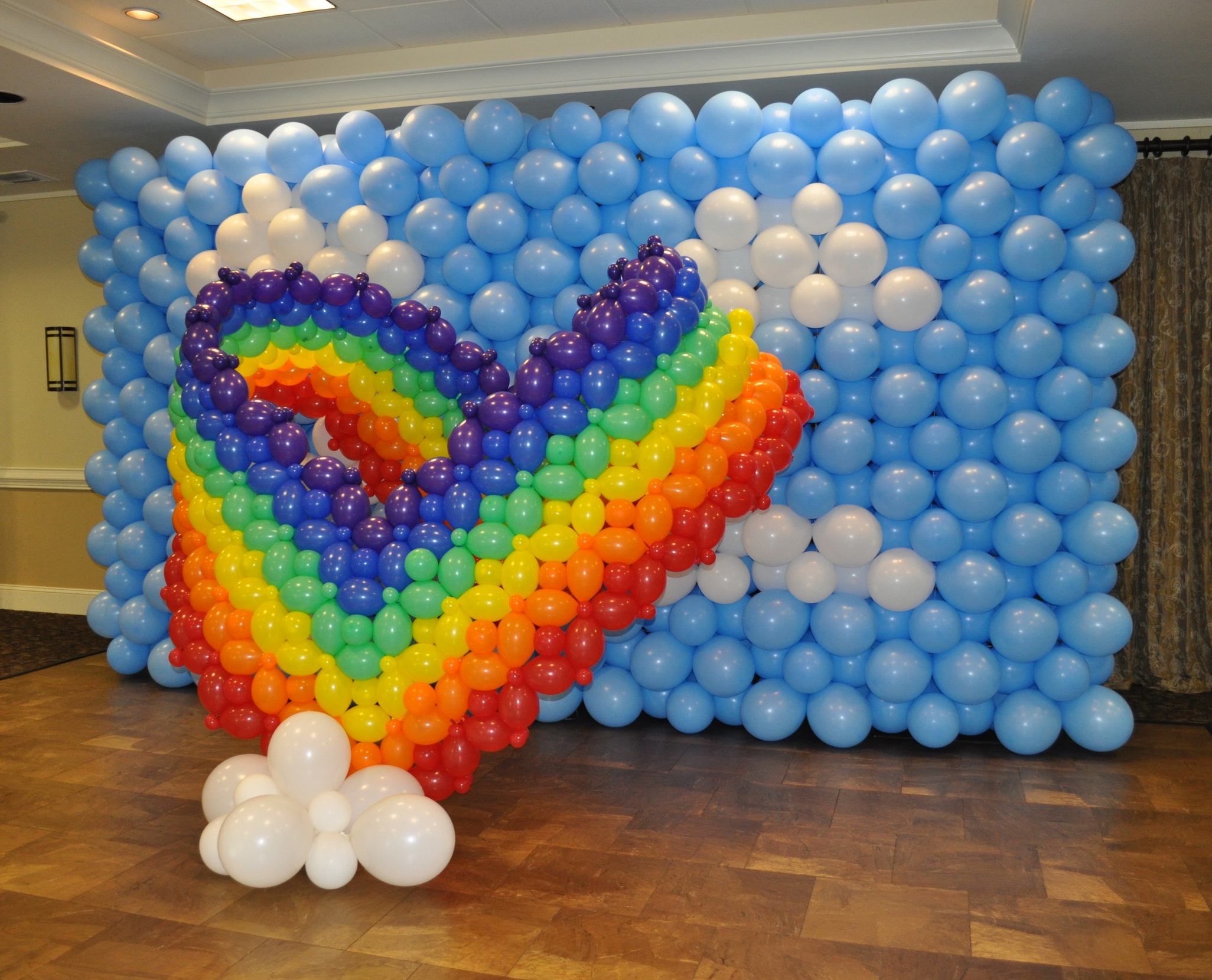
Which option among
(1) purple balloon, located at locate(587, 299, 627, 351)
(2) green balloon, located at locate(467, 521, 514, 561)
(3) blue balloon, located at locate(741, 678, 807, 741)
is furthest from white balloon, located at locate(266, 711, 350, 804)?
(3) blue balloon, located at locate(741, 678, 807, 741)

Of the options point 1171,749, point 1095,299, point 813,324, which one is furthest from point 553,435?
point 1171,749

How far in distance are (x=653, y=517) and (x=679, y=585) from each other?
3.66 ft

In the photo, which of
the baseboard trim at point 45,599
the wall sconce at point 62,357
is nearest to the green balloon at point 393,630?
the baseboard trim at point 45,599

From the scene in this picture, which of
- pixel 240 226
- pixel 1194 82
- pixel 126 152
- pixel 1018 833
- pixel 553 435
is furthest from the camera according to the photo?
pixel 126 152

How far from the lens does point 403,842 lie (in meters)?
2.61

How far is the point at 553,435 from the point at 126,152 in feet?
10.1

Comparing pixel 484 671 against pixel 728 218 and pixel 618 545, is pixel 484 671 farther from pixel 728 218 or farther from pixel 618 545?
pixel 728 218

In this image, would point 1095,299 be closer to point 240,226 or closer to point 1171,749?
point 1171,749

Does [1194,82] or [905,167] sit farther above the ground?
[1194,82]

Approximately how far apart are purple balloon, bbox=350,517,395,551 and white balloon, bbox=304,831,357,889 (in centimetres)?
81

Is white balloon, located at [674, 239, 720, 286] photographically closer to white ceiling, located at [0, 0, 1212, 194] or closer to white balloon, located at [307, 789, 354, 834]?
white ceiling, located at [0, 0, 1212, 194]

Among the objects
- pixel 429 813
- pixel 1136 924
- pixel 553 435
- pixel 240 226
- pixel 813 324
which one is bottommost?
pixel 1136 924

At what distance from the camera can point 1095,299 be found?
12.4 feet

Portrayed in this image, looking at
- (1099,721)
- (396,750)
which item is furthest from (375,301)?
(1099,721)
